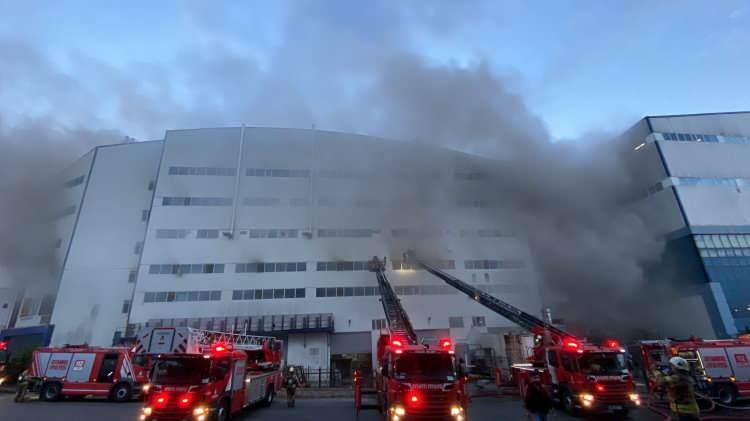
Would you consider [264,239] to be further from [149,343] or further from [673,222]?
[673,222]

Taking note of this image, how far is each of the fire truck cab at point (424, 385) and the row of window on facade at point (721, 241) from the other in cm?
3196

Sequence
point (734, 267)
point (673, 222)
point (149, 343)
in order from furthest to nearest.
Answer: point (673, 222)
point (734, 267)
point (149, 343)

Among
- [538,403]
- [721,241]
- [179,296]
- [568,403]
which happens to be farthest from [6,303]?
[721,241]

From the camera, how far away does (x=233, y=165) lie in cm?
2920

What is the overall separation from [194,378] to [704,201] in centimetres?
4007

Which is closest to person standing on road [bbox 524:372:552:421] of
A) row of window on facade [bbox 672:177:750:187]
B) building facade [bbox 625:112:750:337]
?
building facade [bbox 625:112:750:337]

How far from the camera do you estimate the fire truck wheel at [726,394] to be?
12141 mm

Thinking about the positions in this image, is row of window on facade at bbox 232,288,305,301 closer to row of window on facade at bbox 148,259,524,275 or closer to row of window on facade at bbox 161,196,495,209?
row of window on facade at bbox 148,259,524,275

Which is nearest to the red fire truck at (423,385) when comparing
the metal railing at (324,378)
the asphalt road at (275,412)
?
the asphalt road at (275,412)

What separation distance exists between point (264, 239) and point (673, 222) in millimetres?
35723

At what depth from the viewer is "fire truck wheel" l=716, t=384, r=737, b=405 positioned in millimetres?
12141

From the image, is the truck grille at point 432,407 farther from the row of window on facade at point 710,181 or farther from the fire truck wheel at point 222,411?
the row of window on facade at point 710,181

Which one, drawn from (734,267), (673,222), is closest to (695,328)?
(734,267)

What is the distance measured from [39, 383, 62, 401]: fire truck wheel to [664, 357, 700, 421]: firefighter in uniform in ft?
70.0
